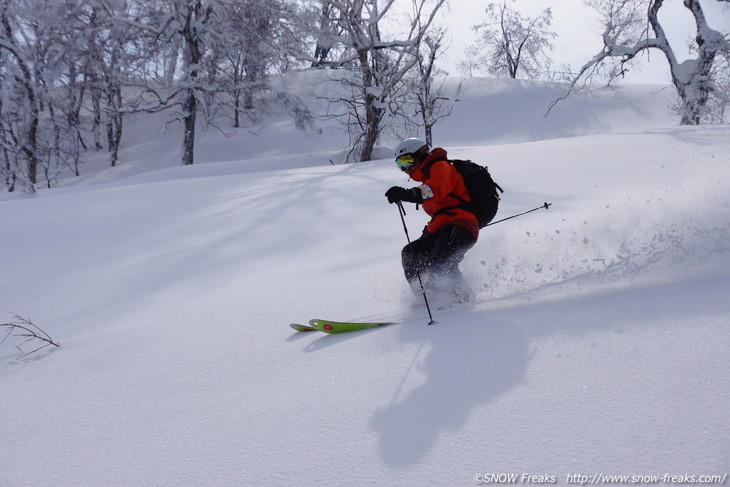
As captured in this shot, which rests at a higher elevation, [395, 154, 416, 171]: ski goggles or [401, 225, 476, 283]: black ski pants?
[395, 154, 416, 171]: ski goggles

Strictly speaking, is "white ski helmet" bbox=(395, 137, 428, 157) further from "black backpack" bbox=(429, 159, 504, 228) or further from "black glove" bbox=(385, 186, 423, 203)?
"black glove" bbox=(385, 186, 423, 203)

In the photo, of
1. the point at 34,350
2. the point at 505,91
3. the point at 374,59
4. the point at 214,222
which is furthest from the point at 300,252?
the point at 505,91

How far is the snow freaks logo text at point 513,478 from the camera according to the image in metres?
1.57

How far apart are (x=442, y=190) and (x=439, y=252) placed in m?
0.49

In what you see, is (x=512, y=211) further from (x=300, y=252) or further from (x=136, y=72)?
(x=136, y=72)

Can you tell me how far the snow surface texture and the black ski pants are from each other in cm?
30

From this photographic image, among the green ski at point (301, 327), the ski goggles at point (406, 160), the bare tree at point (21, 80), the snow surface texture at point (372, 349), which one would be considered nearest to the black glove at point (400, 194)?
the ski goggles at point (406, 160)

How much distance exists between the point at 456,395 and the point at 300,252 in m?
3.93

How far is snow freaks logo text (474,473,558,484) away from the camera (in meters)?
1.57

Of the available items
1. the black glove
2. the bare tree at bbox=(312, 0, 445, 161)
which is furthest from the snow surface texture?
the bare tree at bbox=(312, 0, 445, 161)

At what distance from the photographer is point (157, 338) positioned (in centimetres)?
371

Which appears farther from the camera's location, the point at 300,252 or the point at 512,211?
the point at 512,211

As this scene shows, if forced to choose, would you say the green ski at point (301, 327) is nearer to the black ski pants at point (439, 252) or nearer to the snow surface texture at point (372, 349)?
the snow surface texture at point (372, 349)

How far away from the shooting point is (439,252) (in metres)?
3.93
